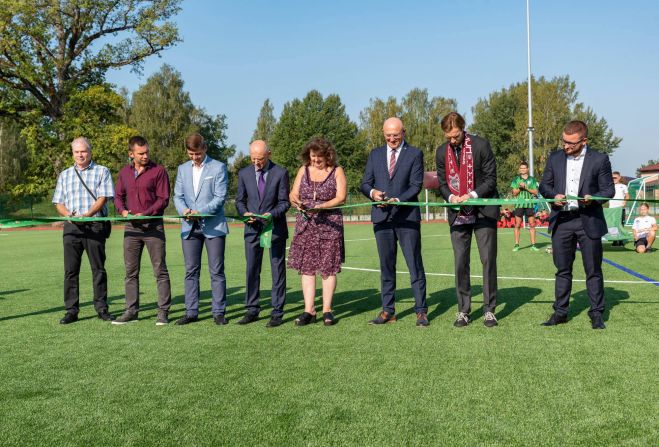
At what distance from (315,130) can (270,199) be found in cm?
5387

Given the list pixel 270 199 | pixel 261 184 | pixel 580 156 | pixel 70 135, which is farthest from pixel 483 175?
pixel 70 135

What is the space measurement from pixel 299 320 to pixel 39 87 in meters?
37.8

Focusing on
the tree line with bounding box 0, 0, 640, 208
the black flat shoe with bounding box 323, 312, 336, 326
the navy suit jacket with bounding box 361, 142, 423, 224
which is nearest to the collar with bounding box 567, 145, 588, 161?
the navy suit jacket with bounding box 361, 142, 423, 224

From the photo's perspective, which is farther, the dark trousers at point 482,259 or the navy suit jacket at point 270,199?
the navy suit jacket at point 270,199

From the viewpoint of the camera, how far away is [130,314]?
248 inches

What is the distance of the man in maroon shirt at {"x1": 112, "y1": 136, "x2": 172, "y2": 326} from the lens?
629 centimetres

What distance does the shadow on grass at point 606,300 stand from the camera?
20.4ft

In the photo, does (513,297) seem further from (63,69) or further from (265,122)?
(265,122)

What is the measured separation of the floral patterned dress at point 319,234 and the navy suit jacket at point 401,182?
42 cm

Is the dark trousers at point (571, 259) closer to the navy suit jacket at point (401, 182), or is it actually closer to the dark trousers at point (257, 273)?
the navy suit jacket at point (401, 182)

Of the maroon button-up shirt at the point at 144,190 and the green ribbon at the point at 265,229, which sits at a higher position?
the maroon button-up shirt at the point at 144,190

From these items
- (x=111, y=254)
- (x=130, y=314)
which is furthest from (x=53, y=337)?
(x=111, y=254)

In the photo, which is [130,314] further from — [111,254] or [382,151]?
[111,254]

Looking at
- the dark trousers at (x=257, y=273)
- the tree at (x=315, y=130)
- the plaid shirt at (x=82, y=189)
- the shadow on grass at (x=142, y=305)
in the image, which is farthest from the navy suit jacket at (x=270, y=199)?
the tree at (x=315, y=130)
